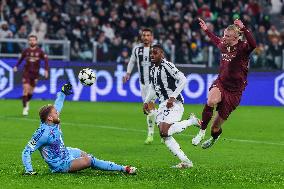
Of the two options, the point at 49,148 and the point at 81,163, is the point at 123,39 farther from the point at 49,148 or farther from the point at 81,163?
the point at 49,148

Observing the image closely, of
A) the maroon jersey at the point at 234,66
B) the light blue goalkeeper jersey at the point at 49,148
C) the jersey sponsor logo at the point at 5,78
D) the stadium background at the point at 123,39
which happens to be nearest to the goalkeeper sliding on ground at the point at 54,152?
the light blue goalkeeper jersey at the point at 49,148

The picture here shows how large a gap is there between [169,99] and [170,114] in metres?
0.30

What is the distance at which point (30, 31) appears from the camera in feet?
109

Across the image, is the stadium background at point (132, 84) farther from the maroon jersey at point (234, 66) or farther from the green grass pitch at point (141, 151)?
the maroon jersey at point (234, 66)

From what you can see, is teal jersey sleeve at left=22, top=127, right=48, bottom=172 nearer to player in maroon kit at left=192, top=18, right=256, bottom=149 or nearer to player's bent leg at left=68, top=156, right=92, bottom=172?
player's bent leg at left=68, top=156, right=92, bottom=172

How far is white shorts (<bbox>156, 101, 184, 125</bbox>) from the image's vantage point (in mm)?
14718

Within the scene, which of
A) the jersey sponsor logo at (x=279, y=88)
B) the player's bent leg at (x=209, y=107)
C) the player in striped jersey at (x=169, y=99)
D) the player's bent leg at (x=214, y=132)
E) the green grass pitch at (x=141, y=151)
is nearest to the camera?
the green grass pitch at (x=141, y=151)

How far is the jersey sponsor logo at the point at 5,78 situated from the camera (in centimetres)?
3075

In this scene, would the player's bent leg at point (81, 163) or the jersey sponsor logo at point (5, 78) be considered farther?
the jersey sponsor logo at point (5, 78)

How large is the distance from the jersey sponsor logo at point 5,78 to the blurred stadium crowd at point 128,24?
140cm

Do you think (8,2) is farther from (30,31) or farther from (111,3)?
(111,3)

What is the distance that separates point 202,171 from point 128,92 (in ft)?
59.0

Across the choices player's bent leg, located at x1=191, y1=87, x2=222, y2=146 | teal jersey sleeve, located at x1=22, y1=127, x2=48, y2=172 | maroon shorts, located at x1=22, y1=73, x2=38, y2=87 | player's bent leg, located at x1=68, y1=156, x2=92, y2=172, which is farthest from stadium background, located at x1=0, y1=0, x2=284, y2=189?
maroon shorts, located at x1=22, y1=73, x2=38, y2=87

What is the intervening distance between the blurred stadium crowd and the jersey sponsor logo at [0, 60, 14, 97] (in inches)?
55.2
